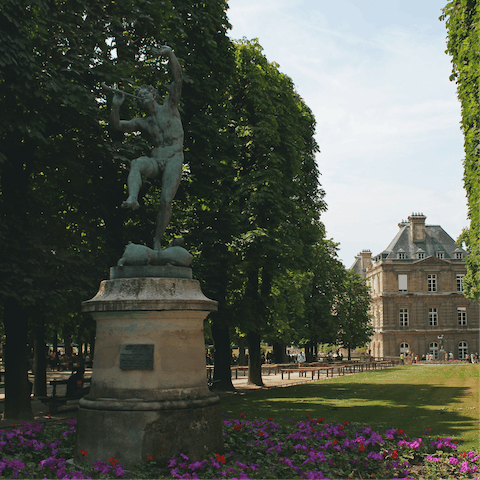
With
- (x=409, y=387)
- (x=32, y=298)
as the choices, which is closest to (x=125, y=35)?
(x=32, y=298)

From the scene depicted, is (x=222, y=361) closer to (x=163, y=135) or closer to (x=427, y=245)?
(x=163, y=135)

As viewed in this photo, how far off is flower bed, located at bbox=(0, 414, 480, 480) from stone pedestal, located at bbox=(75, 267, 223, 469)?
0.85 feet

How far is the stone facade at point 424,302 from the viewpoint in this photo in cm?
7669

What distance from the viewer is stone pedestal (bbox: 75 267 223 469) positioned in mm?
7566

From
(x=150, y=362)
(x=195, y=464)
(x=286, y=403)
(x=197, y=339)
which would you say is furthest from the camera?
(x=286, y=403)

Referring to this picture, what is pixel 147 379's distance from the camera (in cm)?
778

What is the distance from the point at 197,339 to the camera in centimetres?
825

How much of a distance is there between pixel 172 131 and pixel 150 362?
3458 mm

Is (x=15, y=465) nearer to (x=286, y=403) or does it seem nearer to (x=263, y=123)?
(x=286, y=403)

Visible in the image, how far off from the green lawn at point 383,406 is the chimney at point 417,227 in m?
58.2

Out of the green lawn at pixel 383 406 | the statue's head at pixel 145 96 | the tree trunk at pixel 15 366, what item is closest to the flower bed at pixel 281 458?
the green lawn at pixel 383 406

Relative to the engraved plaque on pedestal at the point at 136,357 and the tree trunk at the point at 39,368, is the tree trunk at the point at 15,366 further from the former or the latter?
the engraved plaque on pedestal at the point at 136,357

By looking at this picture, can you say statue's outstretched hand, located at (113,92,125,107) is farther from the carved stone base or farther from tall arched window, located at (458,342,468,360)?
tall arched window, located at (458,342,468,360)

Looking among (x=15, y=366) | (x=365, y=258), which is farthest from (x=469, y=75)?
(x=365, y=258)
